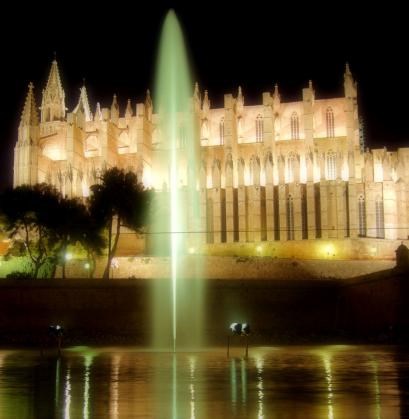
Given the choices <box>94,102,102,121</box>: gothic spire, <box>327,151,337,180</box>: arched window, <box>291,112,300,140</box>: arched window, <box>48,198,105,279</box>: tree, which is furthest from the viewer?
<box>94,102,102,121</box>: gothic spire

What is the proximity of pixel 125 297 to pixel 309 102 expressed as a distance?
1372 inches

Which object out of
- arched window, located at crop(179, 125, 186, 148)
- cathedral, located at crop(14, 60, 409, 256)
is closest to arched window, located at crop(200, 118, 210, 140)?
cathedral, located at crop(14, 60, 409, 256)

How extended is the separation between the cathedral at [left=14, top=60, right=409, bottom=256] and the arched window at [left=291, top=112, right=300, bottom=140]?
3.7 inches

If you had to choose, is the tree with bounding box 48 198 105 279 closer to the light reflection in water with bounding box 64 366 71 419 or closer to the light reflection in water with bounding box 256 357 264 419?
the light reflection in water with bounding box 256 357 264 419

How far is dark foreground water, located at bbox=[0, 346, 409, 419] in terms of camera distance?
10.9 metres

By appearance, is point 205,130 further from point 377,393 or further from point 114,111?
point 377,393

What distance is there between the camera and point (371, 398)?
12.0 meters

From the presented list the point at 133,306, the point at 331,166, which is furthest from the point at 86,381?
the point at 331,166

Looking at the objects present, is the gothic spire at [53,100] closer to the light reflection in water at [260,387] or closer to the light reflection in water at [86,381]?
the light reflection in water at [86,381]

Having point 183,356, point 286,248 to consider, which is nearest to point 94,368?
point 183,356

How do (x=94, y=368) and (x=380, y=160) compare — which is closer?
(x=94, y=368)

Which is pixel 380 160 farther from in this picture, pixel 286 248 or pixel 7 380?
pixel 7 380

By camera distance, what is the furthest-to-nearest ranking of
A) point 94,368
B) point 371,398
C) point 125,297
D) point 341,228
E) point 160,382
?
point 341,228
point 125,297
point 94,368
point 160,382
point 371,398

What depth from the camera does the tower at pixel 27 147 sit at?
67375mm
